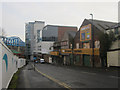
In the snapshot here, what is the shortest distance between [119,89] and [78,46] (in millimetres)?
31586

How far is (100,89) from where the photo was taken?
903cm

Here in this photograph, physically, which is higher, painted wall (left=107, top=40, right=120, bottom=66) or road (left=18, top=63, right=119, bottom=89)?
painted wall (left=107, top=40, right=120, bottom=66)

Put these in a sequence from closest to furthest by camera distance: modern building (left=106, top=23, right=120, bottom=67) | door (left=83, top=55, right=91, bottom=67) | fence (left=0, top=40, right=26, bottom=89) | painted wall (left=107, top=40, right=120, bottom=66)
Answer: fence (left=0, top=40, right=26, bottom=89) < painted wall (left=107, top=40, right=120, bottom=66) < modern building (left=106, top=23, right=120, bottom=67) < door (left=83, top=55, right=91, bottom=67)

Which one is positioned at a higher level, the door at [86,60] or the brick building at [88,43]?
the brick building at [88,43]

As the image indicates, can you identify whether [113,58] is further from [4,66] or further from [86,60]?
[4,66]

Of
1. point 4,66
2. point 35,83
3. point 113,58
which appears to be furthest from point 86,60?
point 4,66

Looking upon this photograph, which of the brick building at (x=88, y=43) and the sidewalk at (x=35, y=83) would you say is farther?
the brick building at (x=88, y=43)

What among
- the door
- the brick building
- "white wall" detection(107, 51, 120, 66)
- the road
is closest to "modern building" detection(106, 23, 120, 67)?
"white wall" detection(107, 51, 120, 66)

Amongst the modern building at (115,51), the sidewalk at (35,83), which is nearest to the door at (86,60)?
the modern building at (115,51)

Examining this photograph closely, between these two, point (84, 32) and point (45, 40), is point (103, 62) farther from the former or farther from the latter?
point (45, 40)

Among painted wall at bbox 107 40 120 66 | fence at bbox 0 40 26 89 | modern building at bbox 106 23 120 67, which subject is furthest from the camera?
modern building at bbox 106 23 120 67

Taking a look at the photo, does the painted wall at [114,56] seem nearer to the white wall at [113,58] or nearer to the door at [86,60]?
the white wall at [113,58]

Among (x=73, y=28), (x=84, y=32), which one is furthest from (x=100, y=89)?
(x=73, y=28)

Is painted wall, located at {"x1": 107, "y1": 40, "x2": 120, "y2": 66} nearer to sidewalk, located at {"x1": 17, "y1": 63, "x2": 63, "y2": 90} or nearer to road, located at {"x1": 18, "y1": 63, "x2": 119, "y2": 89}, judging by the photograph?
road, located at {"x1": 18, "y1": 63, "x2": 119, "y2": 89}
